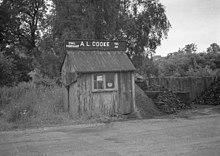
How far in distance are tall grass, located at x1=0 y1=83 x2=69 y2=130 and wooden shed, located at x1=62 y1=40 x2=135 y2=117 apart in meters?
0.98

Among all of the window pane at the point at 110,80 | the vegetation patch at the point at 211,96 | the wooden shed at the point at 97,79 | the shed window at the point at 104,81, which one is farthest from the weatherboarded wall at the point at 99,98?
the vegetation patch at the point at 211,96

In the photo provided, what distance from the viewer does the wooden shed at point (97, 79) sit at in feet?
44.3

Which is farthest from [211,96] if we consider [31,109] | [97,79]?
[31,109]

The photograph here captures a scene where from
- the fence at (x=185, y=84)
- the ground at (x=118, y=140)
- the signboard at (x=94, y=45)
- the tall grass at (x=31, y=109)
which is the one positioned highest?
the signboard at (x=94, y=45)

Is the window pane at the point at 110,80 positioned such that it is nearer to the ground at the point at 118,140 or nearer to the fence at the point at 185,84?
the ground at the point at 118,140

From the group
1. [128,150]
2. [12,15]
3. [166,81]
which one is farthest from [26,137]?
[12,15]

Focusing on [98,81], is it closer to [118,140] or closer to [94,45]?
[94,45]

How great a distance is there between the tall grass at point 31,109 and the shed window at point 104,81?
2120 mm

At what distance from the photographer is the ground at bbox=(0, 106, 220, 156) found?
7301 millimetres

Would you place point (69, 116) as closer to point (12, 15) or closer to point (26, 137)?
point (26, 137)

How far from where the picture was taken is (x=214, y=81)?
930 inches

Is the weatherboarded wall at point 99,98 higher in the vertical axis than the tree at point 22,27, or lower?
lower

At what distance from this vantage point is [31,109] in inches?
535

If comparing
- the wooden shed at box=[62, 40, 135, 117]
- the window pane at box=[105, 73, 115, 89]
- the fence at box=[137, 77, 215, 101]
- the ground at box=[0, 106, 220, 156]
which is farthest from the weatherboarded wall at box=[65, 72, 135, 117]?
the fence at box=[137, 77, 215, 101]
